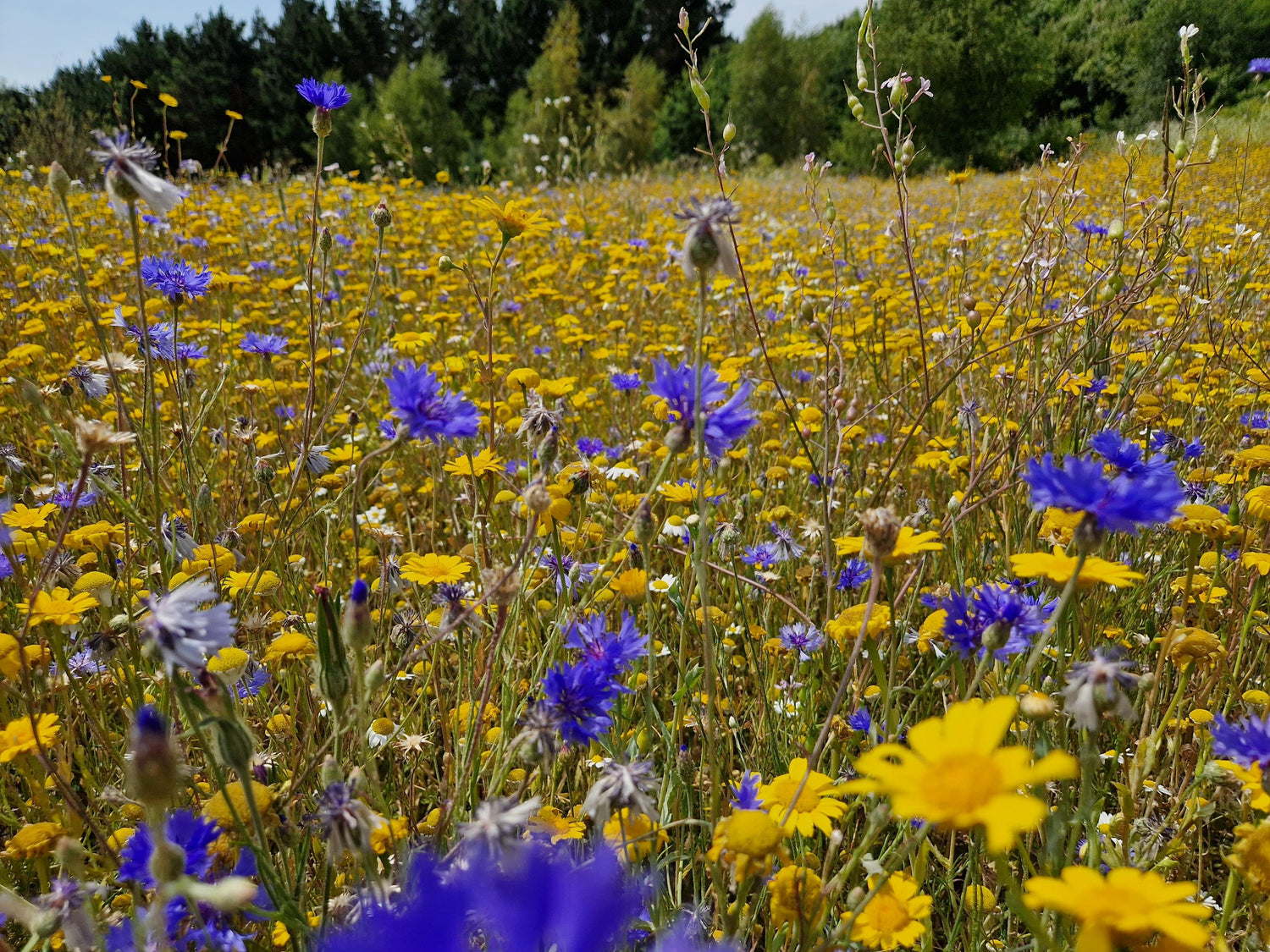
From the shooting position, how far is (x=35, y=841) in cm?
85

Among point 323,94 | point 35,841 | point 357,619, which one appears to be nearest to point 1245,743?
point 357,619

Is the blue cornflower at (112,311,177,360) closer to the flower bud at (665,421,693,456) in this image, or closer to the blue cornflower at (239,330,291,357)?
the blue cornflower at (239,330,291,357)

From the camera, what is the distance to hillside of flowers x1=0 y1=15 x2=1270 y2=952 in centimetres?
63

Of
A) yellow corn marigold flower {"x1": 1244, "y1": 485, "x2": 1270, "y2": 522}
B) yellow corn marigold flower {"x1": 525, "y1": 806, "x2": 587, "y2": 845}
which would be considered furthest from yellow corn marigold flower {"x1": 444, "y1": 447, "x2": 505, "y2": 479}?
yellow corn marigold flower {"x1": 1244, "y1": 485, "x2": 1270, "y2": 522}

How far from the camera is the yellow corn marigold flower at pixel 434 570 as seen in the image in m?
1.10

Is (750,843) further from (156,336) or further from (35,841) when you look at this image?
(156,336)

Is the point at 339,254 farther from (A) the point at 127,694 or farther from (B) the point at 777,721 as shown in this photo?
(B) the point at 777,721

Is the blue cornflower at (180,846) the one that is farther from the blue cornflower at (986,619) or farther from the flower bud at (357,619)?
the blue cornflower at (986,619)

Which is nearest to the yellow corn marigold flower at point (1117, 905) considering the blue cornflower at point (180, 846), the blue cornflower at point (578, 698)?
the blue cornflower at point (578, 698)

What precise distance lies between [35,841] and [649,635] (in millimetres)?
737

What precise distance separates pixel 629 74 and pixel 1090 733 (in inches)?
687

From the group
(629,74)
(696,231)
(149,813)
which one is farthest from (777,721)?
(629,74)

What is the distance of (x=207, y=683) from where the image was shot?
27.2 inches

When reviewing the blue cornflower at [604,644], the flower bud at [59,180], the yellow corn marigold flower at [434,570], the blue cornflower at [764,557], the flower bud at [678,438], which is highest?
the flower bud at [59,180]
